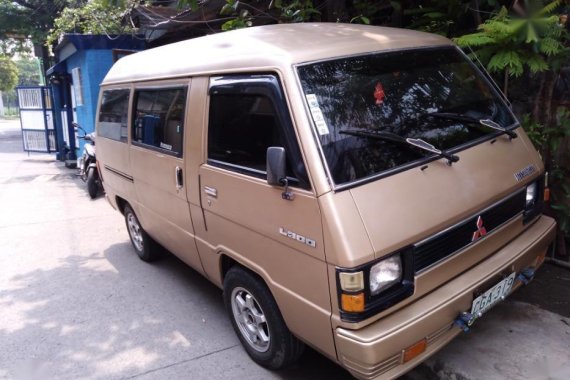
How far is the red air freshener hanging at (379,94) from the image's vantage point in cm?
269

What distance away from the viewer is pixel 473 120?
9.43ft

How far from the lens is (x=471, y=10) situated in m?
4.13

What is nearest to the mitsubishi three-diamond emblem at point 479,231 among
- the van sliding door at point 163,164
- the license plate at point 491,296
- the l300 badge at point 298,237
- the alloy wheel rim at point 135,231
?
the license plate at point 491,296

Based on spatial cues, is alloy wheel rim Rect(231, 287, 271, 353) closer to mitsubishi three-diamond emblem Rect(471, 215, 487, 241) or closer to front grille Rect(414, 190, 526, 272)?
front grille Rect(414, 190, 526, 272)

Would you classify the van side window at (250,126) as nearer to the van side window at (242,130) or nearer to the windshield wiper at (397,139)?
the van side window at (242,130)

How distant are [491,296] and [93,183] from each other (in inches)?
308

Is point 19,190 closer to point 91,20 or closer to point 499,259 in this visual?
point 91,20

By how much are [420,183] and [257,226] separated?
3.14 feet

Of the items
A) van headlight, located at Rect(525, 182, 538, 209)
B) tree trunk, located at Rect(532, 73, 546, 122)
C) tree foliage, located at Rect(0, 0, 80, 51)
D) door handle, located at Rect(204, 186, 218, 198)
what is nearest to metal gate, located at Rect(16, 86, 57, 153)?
tree foliage, located at Rect(0, 0, 80, 51)

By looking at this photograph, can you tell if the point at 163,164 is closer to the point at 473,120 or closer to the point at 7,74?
the point at 473,120

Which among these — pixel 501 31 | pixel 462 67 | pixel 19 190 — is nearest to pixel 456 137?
pixel 462 67

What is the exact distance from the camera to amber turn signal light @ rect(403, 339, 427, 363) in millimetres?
2264

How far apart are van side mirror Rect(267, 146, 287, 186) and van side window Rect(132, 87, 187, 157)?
124 cm

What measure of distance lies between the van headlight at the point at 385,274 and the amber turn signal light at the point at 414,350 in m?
0.32
